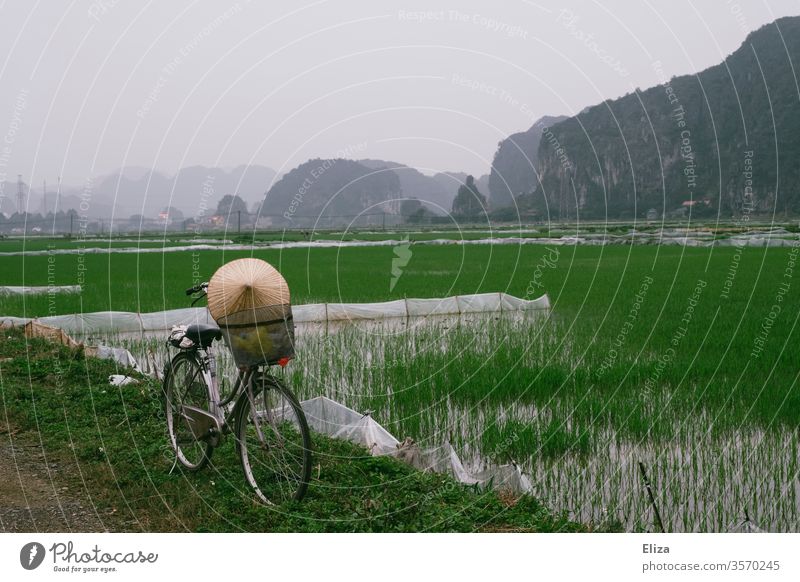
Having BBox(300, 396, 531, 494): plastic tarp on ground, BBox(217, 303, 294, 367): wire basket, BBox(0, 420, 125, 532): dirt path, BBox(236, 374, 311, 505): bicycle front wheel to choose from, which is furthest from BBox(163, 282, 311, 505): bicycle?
BBox(0, 420, 125, 532): dirt path

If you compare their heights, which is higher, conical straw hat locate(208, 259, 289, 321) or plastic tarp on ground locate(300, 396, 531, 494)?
conical straw hat locate(208, 259, 289, 321)

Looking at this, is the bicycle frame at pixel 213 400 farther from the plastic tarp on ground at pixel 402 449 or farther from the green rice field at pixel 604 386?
the green rice field at pixel 604 386

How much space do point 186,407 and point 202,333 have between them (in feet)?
1.81

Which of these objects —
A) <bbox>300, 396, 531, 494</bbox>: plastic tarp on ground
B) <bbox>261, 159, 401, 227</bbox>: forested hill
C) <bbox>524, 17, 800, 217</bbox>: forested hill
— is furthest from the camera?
<bbox>524, 17, 800, 217</bbox>: forested hill

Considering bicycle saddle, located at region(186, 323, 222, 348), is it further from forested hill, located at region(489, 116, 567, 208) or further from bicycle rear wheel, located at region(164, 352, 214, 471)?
forested hill, located at region(489, 116, 567, 208)

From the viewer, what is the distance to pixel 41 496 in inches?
173

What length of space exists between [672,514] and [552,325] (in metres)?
6.87

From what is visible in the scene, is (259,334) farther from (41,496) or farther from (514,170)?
(514,170)

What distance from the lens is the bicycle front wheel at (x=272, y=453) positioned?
3979mm

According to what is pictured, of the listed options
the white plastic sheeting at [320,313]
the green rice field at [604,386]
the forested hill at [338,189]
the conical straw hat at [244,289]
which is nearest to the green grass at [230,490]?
the green rice field at [604,386]

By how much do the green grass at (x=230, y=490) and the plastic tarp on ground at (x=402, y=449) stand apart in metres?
0.11

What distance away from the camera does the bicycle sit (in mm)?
4125

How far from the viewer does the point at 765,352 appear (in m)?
8.23
